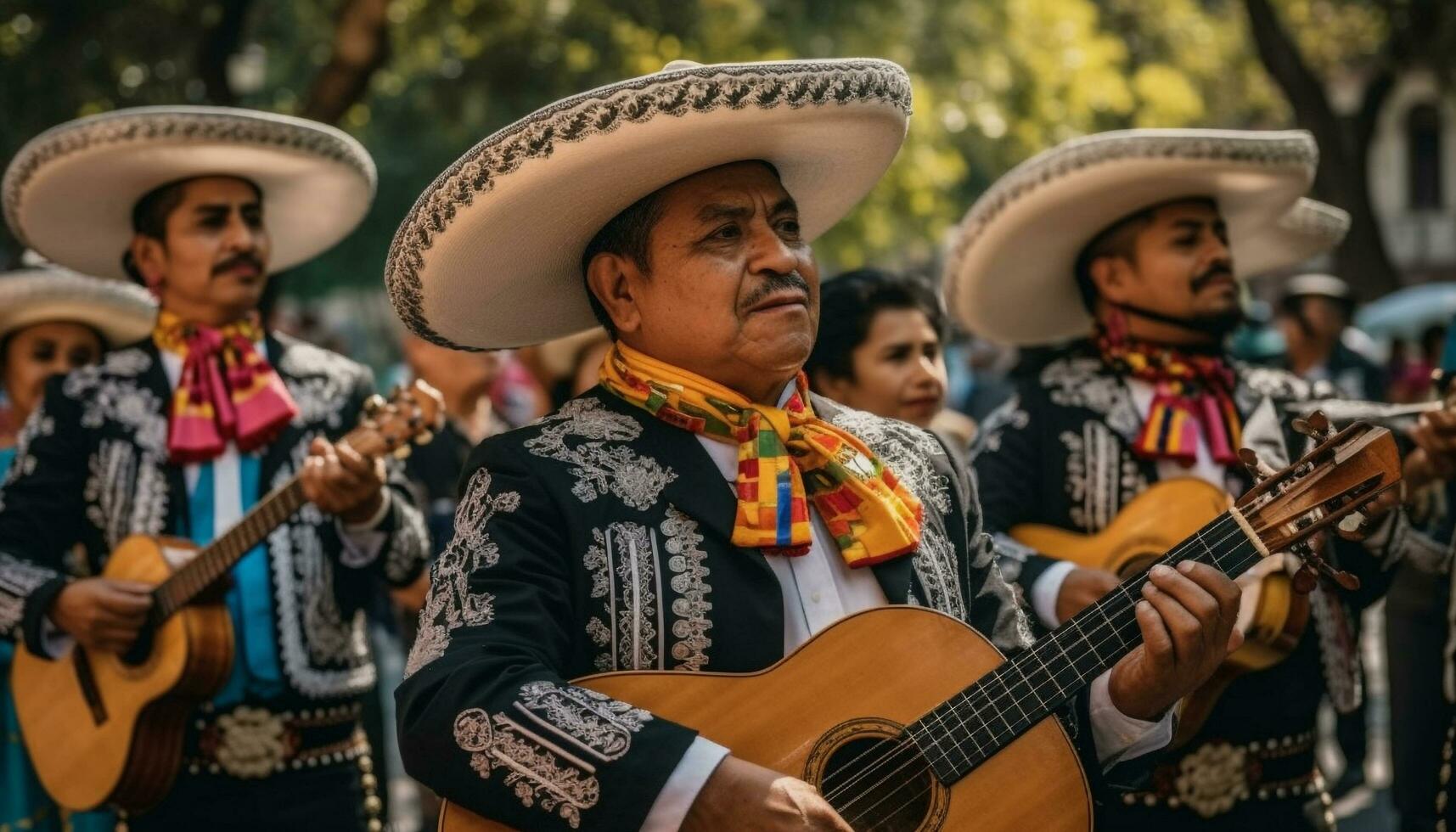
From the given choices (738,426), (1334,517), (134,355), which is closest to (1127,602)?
(1334,517)

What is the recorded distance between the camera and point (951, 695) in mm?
2791

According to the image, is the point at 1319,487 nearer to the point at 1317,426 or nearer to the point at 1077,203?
the point at 1317,426

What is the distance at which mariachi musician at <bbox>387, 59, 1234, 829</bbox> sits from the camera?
2557 mm

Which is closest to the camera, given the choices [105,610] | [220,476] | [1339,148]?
[105,610]

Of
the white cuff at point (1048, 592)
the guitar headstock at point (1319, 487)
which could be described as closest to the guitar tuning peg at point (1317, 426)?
the guitar headstock at point (1319, 487)

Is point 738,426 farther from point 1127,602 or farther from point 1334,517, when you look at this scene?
point 1334,517

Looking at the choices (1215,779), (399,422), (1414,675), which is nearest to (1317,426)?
(1215,779)

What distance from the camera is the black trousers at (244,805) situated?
4320 millimetres

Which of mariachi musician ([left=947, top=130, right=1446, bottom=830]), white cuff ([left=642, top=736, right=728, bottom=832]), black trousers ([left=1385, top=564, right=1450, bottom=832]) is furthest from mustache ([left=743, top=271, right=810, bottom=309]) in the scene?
black trousers ([left=1385, top=564, right=1450, bottom=832])

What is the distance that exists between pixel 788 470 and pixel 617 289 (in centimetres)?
50

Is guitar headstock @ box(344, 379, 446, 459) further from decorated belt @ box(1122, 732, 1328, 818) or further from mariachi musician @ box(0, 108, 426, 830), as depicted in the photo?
decorated belt @ box(1122, 732, 1328, 818)

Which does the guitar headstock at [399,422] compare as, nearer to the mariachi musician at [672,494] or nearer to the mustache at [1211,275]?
the mariachi musician at [672,494]

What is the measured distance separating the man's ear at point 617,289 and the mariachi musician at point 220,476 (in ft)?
4.29

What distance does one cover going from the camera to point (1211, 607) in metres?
2.71
